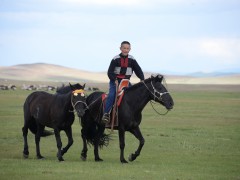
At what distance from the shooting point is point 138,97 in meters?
14.4

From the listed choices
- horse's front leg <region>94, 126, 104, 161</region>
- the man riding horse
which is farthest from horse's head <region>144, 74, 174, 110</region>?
horse's front leg <region>94, 126, 104, 161</region>

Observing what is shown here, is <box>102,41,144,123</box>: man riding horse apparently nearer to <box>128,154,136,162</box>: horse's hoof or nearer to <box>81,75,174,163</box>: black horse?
<box>81,75,174,163</box>: black horse

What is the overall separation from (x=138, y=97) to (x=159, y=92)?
53cm

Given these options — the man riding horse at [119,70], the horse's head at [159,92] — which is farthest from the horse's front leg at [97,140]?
the horse's head at [159,92]

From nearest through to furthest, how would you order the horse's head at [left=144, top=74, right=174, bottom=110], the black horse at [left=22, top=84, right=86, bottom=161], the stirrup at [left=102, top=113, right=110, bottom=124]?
the horse's head at [left=144, top=74, right=174, bottom=110]
the black horse at [left=22, top=84, right=86, bottom=161]
the stirrup at [left=102, top=113, right=110, bottom=124]

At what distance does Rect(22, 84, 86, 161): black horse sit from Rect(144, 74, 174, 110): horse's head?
5.20 ft

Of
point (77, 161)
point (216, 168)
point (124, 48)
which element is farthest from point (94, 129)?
point (216, 168)

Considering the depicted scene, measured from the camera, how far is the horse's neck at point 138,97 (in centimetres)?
1438

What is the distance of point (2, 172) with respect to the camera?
12.3m

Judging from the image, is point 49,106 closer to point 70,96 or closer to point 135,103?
point 70,96

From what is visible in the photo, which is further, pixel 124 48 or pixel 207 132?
pixel 207 132

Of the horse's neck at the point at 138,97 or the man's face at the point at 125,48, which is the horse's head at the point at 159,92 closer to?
the horse's neck at the point at 138,97

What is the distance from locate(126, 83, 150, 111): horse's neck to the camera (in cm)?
1438

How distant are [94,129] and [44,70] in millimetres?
186072
